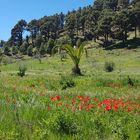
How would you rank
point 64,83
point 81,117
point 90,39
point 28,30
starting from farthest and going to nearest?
point 28,30, point 90,39, point 64,83, point 81,117

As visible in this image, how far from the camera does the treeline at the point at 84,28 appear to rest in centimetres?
10844

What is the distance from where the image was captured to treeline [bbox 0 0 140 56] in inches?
4269

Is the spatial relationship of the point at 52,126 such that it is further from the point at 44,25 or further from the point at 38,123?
the point at 44,25

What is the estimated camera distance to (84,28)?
13862 centimetres

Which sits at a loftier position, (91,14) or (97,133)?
(91,14)

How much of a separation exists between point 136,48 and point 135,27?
14.7m

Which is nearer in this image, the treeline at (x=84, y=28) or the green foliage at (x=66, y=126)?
the green foliage at (x=66, y=126)

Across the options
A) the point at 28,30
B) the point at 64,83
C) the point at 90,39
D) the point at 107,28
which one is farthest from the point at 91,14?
the point at 64,83

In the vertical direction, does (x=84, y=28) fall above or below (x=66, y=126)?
above

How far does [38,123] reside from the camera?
301 inches

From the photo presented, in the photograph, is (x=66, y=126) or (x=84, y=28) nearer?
(x=66, y=126)

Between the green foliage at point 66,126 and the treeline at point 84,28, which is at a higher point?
the treeline at point 84,28

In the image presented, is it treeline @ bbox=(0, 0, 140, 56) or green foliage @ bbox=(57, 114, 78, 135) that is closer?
green foliage @ bbox=(57, 114, 78, 135)

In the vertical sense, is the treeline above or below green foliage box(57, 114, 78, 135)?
above
